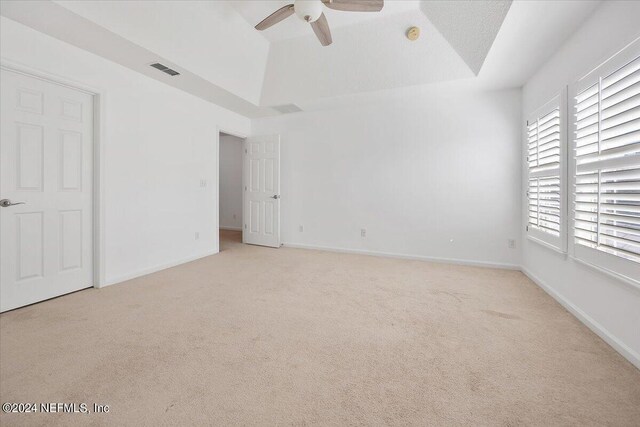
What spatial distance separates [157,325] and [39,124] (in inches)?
86.7

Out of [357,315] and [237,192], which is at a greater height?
[237,192]

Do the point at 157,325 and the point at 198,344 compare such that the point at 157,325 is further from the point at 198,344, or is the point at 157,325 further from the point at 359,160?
the point at 359,160

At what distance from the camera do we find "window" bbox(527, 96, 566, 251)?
102 inches

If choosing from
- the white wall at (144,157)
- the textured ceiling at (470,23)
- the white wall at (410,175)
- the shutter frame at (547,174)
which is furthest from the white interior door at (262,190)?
the shutter frame at (547,174)

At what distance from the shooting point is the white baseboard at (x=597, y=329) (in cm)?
170

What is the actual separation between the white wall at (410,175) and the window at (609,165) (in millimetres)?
1571

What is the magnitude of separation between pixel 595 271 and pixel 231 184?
731 centimetres

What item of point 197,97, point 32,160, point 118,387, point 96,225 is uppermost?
point 197,97

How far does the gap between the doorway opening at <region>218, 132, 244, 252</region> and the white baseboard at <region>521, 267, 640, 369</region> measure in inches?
261

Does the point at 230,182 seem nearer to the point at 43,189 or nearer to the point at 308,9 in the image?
the point at 43,189

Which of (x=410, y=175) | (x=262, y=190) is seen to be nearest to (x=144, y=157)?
(x=262, y=190)

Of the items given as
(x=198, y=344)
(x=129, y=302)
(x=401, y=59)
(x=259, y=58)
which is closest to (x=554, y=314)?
(x=198, y=344)

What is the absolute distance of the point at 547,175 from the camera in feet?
9.37

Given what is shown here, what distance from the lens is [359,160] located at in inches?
183
